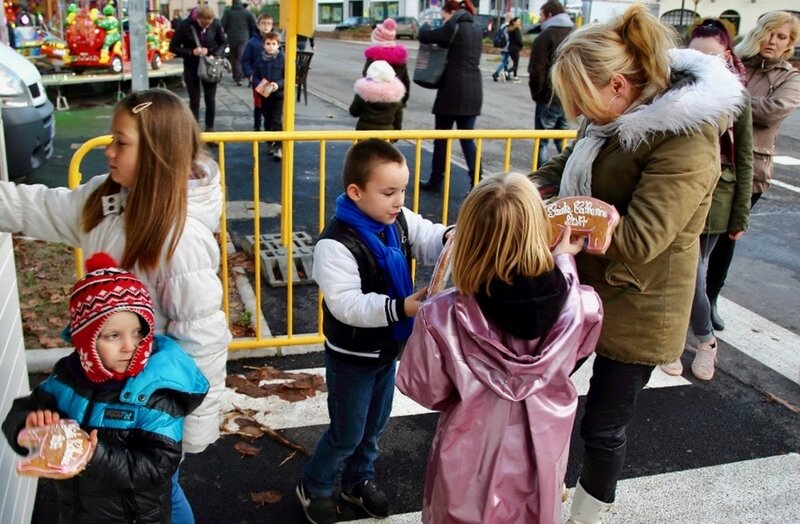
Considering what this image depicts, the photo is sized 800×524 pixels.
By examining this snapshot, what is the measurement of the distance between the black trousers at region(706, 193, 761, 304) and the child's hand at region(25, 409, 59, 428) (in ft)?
13.8

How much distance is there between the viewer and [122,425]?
2.01 metres

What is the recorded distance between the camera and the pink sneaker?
4.50m

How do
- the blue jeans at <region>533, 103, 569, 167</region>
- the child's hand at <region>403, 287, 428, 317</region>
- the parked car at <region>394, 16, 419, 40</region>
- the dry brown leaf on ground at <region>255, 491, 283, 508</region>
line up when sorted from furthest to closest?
1. the parked car at <region>394, 16, 419, 40</region>
2. the blue jeans at <region>533, 103, 569, 167</region>
3. the dry brown leaf on ground at <region>255, 491, 283, 508</region>
4. the child's hand at <region>403, 287, 428, 317</region>

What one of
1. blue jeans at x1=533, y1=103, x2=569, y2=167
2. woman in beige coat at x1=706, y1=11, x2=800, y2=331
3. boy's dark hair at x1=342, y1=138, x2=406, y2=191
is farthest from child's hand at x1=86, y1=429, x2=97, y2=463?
blue jeans at x1=533, y1=103, x2=569, y2=167

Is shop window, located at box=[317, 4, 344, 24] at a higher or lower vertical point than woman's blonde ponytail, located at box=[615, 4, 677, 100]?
higher

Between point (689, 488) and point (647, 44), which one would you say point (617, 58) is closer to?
point (647, 44)

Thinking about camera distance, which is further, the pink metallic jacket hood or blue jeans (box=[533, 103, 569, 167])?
blue jeans (box=[533, 103, 569, 167])

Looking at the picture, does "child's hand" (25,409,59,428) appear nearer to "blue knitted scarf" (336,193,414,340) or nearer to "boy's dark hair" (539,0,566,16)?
"blue knitted scarf" (336,193,414,340)

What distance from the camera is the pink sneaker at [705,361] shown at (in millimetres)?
4496

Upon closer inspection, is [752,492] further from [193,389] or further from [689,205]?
[193,389]

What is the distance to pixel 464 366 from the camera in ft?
7.06

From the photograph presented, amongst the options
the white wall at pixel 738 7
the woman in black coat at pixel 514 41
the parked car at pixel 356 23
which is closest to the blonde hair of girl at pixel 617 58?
the woman in black coat at pixel 514 41

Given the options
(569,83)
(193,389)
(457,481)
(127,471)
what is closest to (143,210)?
(193,389)

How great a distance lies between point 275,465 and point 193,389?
4.76 feet
